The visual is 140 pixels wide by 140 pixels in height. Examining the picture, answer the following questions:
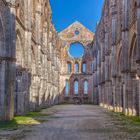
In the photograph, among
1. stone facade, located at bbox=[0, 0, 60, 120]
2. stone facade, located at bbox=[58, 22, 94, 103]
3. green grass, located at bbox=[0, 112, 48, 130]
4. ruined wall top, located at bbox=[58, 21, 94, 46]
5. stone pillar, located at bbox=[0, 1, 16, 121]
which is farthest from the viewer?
ruined wall top, located at bbox=[58, 21, 94, 46]

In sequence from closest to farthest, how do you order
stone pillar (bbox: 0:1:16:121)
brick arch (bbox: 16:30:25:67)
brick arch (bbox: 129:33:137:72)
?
stone pillar (bbox: 0:1:16:121), brick arch (bbox: 129:33:137:72), brick arch (bbox: 16:30:25:67)

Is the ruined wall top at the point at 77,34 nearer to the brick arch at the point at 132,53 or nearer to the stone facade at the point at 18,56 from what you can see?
the stone facade at the point at 18,56

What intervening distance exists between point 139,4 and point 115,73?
564 inches

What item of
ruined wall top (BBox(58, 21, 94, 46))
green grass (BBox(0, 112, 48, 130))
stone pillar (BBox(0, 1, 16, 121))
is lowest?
green grass (BBox(0, 112, 48, 130))

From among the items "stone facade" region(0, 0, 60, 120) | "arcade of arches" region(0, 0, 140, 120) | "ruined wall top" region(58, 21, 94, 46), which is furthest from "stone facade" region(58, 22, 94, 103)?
"stone facade" region(0, 0, 60, 120)

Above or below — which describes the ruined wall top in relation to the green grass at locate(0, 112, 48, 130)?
above

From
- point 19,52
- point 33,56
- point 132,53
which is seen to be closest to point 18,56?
point 19,52

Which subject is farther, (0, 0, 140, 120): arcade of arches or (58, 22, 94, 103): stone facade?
(58, 22, 94, 103): stone facade

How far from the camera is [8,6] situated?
65.8ft

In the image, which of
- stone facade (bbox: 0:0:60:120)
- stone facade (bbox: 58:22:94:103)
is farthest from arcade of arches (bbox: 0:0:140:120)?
stone facade (bbox: 58:22:94:103)

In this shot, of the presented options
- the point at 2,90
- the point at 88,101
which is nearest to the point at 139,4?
the point at 2,90

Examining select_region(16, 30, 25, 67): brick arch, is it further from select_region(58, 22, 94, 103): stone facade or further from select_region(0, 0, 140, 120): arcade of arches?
select_region(58, 22, 94, 103): stone facade

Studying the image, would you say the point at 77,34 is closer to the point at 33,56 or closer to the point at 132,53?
the point at 33,56

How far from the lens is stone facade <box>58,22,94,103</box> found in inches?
2606
